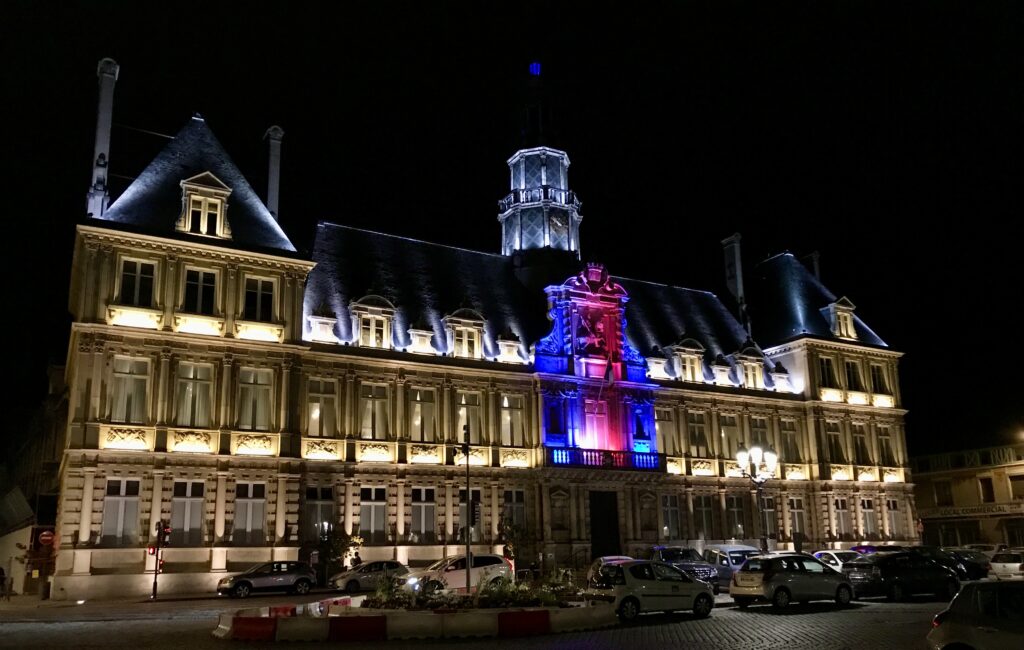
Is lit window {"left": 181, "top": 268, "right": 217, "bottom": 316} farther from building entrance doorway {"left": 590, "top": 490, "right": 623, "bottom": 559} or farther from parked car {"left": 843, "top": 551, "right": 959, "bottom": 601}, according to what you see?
parked car {"left": 843, "top": 551, "right": 959, "bottom": 601}

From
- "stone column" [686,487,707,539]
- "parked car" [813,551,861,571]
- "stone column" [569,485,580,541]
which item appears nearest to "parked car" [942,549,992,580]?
"parked car" [813,551,861,571]

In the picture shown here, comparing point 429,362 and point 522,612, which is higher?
point 429,362

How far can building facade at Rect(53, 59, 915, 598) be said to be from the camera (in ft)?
115

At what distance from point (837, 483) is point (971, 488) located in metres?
22.5

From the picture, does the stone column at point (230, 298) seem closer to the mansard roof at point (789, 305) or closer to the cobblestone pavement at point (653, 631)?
the cobblestone pavement at point (653, 631)

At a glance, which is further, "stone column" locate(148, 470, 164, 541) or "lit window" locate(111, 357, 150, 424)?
"lit window" locate(111, 357, 150, 424)

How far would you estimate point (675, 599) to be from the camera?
2377 centimetres

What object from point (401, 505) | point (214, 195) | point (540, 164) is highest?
point (540, 164)

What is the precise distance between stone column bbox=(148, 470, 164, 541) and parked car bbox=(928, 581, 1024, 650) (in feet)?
94.3

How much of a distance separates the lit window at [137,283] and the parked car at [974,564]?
33.1m

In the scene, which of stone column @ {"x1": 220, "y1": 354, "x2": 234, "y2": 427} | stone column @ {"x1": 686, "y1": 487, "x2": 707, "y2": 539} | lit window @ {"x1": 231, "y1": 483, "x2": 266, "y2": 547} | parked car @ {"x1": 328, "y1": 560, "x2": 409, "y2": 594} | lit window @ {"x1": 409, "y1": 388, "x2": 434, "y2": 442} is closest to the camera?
parked car @ {"x1": 328, "y1": 560, "x2": 409, "y2": 594}

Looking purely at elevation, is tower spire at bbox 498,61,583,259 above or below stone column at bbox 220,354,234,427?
above

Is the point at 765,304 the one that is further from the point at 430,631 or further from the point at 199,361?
the point at 430,631

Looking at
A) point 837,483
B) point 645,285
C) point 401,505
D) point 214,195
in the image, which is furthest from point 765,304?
point 214,195
